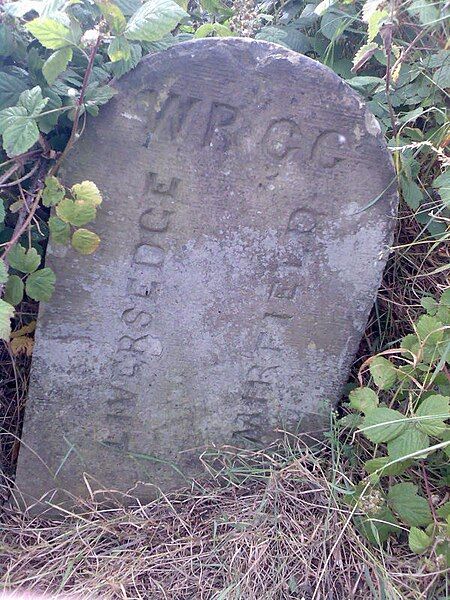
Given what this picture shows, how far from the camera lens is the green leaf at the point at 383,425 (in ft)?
4.58

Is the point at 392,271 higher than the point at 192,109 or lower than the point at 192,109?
lower

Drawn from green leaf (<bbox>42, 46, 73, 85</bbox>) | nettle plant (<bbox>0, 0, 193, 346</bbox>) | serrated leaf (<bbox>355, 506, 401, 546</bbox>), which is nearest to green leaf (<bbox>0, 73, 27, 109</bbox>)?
nettle plant (<bbox>0, 0, 193, 346</bbox>)

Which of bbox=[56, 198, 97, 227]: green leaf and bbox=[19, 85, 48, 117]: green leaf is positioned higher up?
bbox=[19, 85, 48, 117]: green leaf

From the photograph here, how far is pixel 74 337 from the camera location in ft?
5.08

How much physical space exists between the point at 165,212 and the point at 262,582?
2.92 feet

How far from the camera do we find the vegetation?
53.5 inches

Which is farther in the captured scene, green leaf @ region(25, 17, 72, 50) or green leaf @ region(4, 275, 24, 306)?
green leaf @ region(4, 275, 24, 306)

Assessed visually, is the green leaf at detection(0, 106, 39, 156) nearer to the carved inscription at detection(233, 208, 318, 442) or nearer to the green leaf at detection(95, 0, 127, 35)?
the green leaf at detection(95, 0, 127, 35)

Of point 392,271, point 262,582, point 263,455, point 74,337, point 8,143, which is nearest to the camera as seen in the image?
point 8,143

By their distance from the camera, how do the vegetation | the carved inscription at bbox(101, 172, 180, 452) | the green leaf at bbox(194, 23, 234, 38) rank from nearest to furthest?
the vegetation < the carved inscription at bbox(101, 172, 180, 452) < the green leaf at bbox(194, 23, 234, 38)

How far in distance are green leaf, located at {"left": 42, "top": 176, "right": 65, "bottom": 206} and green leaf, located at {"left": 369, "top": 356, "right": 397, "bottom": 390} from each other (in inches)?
34.2

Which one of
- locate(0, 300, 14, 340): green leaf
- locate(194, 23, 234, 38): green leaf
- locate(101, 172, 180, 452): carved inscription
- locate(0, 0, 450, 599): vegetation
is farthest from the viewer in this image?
locate(194, 23, 234, 38): green leaf

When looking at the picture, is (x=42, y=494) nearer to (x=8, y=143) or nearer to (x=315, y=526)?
(x=315, y=526)

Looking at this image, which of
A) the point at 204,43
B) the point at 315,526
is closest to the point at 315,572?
the point at 315,526
